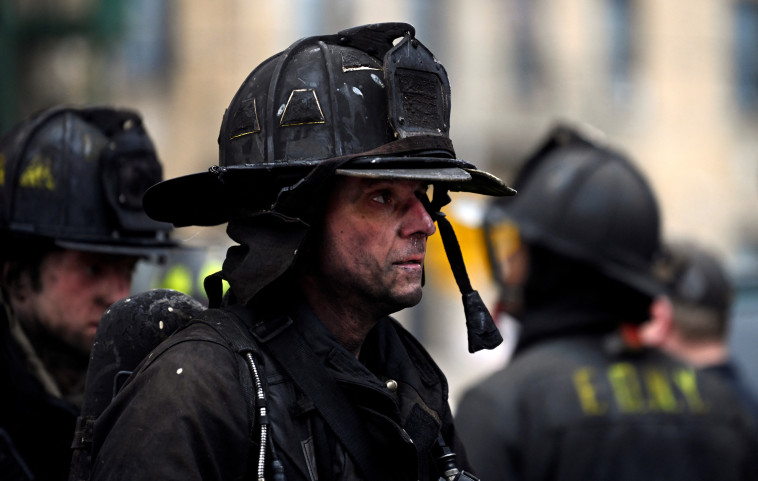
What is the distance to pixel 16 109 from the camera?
12.7 m

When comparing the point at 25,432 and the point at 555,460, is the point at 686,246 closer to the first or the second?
the point at 555,460

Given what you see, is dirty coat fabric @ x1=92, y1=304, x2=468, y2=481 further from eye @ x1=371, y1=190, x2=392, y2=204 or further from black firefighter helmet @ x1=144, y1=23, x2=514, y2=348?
eye @ x1=371, y1=190, x2=392, y2=204

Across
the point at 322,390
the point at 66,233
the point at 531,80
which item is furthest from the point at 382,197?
the point at 531,80

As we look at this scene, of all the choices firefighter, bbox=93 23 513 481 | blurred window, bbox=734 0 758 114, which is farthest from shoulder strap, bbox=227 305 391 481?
blurred window, bbox=734 0 758 114

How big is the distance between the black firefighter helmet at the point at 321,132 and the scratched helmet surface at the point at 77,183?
1.16m

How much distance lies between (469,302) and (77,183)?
1798mm

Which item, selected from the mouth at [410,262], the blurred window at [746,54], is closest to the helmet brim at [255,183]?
the mouth at [410,262]

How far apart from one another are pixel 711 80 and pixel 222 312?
23.6m

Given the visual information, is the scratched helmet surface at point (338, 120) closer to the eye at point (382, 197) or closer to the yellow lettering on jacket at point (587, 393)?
the eye at point (382, 197)

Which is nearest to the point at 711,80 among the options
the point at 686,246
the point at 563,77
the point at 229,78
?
the point at 563,77

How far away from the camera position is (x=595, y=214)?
532 centimetres

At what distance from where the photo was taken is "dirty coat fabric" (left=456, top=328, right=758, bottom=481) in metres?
4.56

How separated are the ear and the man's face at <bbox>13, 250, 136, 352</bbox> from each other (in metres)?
2.47

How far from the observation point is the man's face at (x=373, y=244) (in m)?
2.89
